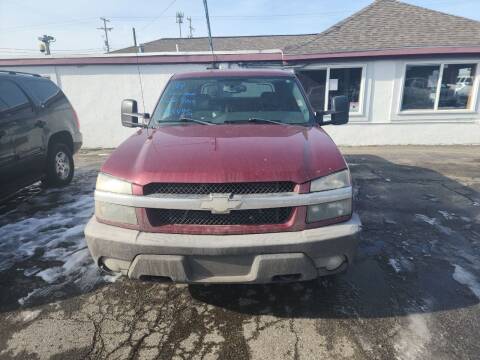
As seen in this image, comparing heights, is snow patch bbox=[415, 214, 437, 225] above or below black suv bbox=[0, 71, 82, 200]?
below

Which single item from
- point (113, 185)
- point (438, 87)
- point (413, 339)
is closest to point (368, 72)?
point (438, 87)

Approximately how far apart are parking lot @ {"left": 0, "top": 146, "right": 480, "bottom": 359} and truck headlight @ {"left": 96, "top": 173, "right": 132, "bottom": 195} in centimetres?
104

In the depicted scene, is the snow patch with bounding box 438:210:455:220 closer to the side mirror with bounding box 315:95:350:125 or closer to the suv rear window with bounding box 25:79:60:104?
the side mirror with bounding box 315:95:350:125

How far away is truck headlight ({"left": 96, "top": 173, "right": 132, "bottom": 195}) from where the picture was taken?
92.6 inches

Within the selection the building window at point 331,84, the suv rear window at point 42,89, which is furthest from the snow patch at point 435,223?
the building window at point 331,84

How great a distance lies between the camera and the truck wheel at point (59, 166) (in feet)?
18.6

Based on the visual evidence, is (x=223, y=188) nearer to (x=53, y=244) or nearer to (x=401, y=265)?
(x=401, y=265)

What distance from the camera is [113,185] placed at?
2.41 metres

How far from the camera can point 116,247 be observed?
226 cm

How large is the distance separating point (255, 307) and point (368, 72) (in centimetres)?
965

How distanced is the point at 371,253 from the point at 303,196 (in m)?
1.79

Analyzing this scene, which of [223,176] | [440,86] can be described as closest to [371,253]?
[223,176]

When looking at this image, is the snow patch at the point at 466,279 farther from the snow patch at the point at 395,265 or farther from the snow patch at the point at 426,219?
the snow patch at the point at 426,219

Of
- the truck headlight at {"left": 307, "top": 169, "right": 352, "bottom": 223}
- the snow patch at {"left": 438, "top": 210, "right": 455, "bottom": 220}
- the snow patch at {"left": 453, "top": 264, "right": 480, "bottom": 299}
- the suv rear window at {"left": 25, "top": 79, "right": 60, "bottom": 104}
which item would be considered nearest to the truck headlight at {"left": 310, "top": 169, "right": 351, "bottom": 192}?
the truck headlight at {"left": 307, "top": 169, "right": 352, "bottom": 223}
